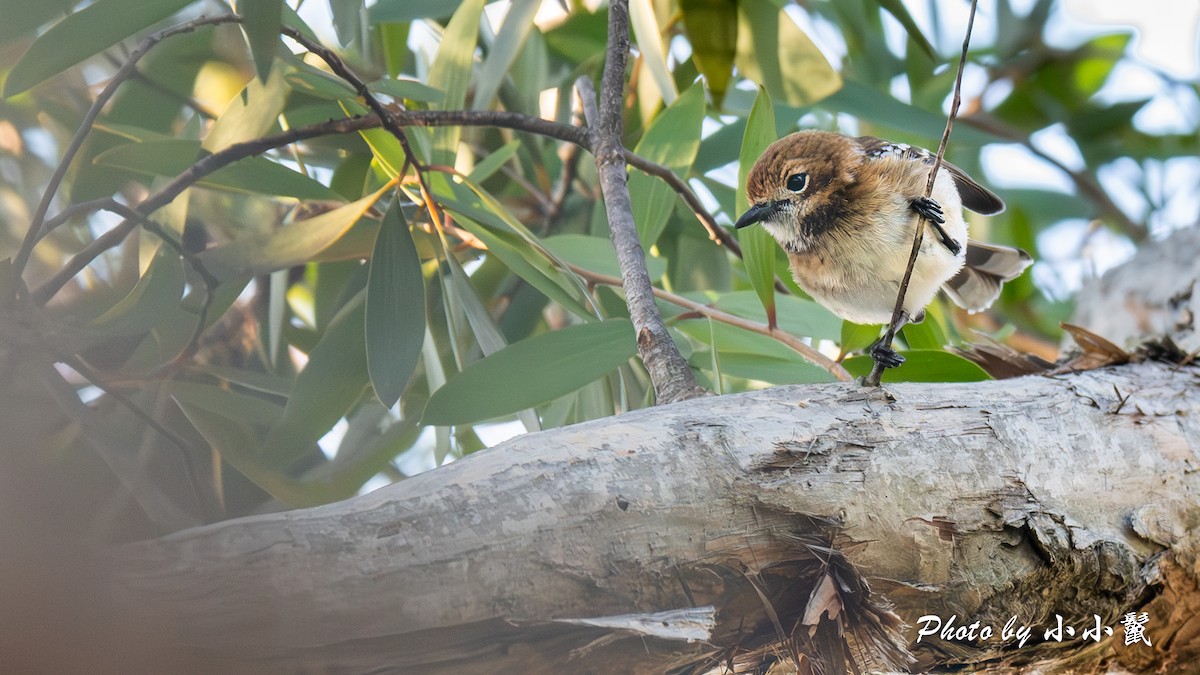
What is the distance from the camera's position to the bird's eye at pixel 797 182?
3.46ft

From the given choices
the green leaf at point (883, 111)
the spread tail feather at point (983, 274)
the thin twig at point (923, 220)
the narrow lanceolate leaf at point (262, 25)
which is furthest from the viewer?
the green leaf at point (883, 111)

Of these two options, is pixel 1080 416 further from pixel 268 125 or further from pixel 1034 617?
pixel 268 125

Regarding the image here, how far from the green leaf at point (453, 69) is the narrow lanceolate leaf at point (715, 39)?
38 cm

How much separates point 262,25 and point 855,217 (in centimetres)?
71

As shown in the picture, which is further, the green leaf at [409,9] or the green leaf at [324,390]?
the green leaf at [409,9]

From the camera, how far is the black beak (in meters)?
1.07

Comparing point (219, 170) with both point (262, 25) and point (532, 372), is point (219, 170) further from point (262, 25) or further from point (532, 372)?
point (532, 372)

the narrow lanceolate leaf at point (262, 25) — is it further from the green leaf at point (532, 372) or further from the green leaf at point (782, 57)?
the green leaf at point (782, 57)

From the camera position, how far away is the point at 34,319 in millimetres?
812

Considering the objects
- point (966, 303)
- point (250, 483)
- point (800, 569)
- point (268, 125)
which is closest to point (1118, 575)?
point (800, 569)

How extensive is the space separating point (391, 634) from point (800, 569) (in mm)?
328

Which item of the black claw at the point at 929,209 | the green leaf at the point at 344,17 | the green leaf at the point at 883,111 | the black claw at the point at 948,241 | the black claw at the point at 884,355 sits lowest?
the black claw at the point at 884,355

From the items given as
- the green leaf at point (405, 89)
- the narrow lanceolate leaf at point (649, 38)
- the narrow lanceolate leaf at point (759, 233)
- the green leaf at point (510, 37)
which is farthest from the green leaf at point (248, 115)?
the narrow lanceolate leaf at point (759, 233)

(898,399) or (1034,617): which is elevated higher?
(898,399)
